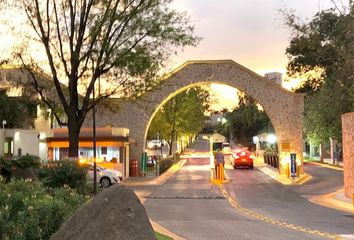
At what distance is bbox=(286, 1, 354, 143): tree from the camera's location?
26.1 meters

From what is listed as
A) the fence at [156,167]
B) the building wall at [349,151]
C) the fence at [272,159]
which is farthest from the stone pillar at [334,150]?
the building wall at [349,151]

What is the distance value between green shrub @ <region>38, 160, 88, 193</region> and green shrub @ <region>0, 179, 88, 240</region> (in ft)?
35.1

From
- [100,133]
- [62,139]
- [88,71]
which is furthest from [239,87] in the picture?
[88,71]

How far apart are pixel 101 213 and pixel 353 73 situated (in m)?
24.2

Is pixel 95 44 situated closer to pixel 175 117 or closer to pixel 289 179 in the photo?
pixel 289 179

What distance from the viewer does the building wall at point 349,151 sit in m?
22.6

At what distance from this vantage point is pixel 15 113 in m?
44.9

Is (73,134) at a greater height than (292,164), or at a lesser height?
greater

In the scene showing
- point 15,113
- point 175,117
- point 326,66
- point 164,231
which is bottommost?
point 164,231

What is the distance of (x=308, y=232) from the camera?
14492 millimetres

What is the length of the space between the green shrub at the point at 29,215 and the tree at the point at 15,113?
31468 mm

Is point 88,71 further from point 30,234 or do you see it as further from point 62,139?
point 30,234

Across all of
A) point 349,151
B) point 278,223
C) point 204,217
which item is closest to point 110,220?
point 278,223

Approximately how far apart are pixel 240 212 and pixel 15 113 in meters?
29.5
